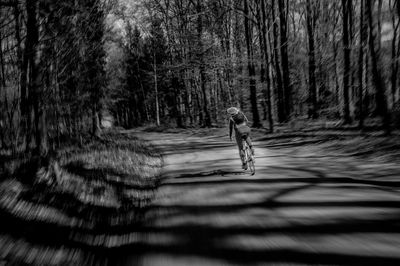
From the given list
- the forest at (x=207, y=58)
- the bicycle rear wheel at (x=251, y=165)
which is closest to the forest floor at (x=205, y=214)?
the bicycle rear wheel at (x=251, y=165)

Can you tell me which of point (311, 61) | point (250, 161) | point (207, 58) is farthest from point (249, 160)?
point (207, 58)

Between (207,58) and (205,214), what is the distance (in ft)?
80.8

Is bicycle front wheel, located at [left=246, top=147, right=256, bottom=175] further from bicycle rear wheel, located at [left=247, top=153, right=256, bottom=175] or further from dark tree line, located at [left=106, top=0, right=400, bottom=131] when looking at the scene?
dark tree line, located at [left=106, top=0, right=400, bottom=131]

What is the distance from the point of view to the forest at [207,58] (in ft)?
30.1

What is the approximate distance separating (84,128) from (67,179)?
1351 cm

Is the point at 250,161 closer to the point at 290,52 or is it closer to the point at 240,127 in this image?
the point at 240,127

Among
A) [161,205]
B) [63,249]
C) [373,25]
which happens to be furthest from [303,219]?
[373,25]

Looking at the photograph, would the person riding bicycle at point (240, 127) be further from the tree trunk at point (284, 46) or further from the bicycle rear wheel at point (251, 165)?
the tree trunk at point (284, 46)

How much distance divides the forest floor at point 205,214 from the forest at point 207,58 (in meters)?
2.45

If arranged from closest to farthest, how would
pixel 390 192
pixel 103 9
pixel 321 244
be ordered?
pixel 321 244, pixel 390 192, pixel 103 9

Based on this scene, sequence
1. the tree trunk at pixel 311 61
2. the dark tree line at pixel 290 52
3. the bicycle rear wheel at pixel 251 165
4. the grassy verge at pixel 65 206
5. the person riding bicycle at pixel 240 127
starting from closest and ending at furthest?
the grassy verge at pixel 65 206, the bicycle rear wheel at pixel 251 165, the person riding bicycle at pixel 240 127, the dark tree line at pixel 290 52, the tree trunk at pixel 311 61

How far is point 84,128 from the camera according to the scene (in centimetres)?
2094

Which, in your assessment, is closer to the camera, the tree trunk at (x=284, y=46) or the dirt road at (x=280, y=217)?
the dirt road at (x=280, y=217)

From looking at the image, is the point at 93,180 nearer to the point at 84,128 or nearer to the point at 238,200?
the point at 238,200
